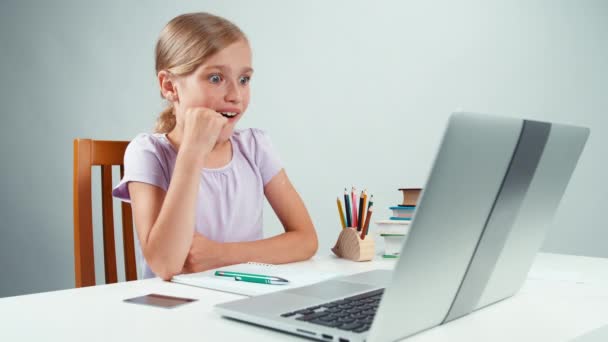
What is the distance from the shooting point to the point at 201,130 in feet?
4.01

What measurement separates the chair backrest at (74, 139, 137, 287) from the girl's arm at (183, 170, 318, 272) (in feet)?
0.98

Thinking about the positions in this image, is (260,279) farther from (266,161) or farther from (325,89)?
(325,89)

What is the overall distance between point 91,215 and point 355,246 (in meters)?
0.58

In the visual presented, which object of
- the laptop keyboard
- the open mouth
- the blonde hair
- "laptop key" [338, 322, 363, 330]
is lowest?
the laptop keyboard

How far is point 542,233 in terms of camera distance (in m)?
0.83

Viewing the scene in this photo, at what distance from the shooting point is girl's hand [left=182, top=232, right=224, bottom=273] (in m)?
1.11

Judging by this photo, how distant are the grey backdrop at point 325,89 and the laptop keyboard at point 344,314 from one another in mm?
1331

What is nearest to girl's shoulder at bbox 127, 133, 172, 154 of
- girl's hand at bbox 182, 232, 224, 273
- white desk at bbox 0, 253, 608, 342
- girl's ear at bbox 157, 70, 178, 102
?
girl's ear at bbox 157, 70, 178, 102

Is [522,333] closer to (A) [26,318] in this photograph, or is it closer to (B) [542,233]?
(B) [542,233]

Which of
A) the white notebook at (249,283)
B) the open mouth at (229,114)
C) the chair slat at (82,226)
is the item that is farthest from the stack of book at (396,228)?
the chair slat at (82,226)

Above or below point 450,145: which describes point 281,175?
below

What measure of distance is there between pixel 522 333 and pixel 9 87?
2869 millimetres

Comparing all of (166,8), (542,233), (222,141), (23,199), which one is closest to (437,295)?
(542,233)

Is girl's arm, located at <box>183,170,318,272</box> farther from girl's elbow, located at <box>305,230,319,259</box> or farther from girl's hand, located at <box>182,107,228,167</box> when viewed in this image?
girl's hand, located at <box>182,107,228,167</box>
